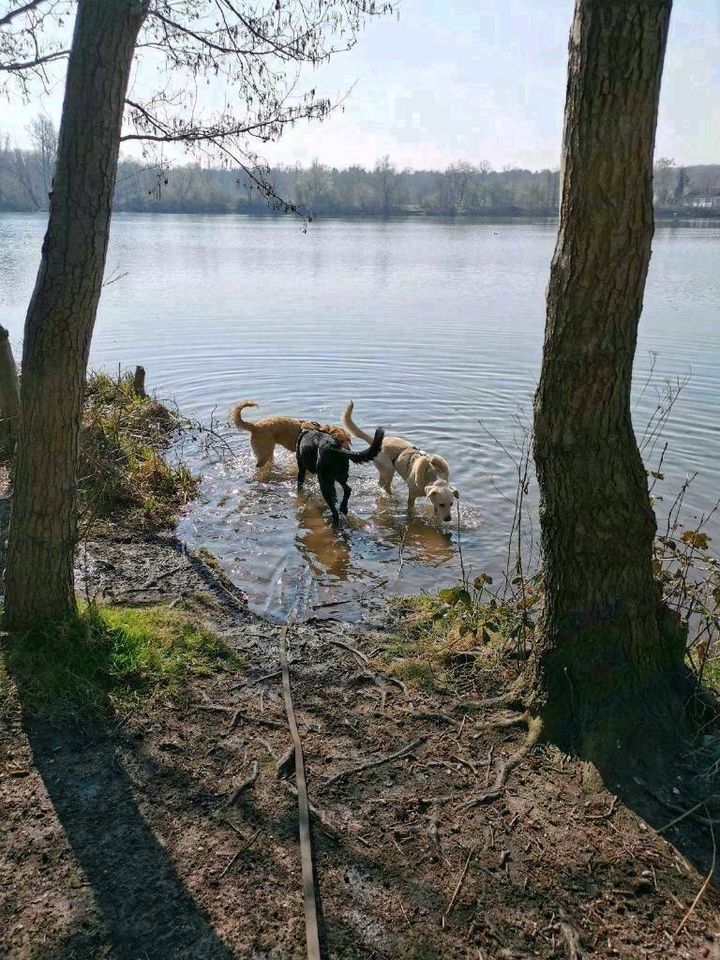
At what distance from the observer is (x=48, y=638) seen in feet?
13.8

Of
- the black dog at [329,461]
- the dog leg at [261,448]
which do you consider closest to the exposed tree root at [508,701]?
the black dog at [329,461]

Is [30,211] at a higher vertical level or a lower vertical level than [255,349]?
higher

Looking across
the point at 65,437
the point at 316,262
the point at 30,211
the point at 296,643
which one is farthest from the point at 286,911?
the point at 30,211

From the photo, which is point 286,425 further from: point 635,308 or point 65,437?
point 635,308

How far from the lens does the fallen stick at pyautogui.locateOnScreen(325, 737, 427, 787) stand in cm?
344

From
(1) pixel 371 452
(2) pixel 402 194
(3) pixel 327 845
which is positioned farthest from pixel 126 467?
(2) pixel 402 194

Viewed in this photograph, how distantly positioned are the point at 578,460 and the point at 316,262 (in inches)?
1247

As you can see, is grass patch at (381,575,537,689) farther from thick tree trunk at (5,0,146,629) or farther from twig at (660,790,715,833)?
thick tree trunk at (5,0,146,629)

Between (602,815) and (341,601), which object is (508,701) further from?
(341,601)

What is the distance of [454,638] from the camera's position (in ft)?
15.4

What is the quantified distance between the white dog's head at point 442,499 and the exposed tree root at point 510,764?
164 inches

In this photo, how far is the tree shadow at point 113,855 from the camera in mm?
2566

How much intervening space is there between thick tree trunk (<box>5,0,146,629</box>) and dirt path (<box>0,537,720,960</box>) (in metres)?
0.86

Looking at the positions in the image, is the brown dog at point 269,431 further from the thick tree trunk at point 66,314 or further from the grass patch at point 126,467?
the thick tree trunk at point 66,314
